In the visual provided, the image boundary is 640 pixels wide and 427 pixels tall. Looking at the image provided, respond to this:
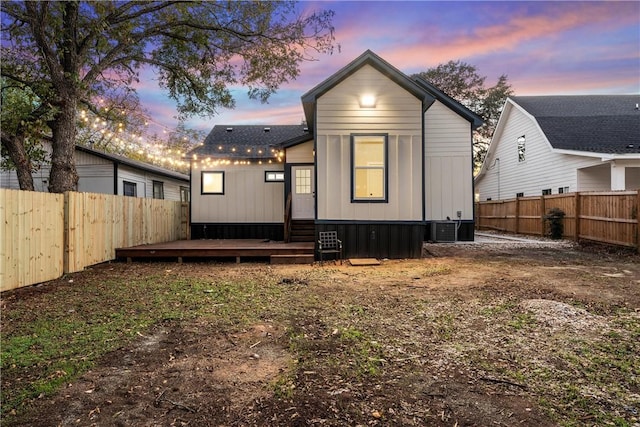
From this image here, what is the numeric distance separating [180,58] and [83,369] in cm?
980

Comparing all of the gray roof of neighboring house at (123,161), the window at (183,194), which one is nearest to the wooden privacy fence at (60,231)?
the gray roof of neighboring house at (123,161)

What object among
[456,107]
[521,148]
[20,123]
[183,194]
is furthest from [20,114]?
[521,148]

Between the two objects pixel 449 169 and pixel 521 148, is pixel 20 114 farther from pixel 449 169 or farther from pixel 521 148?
pixel 521 148

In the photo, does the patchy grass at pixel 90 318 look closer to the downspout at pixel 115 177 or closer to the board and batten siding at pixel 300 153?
the board and batten siding at pixel 300 153

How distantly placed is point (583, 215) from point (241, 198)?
38.7ft

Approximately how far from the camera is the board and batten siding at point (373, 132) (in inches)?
331

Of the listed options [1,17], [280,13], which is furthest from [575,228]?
[1,17]

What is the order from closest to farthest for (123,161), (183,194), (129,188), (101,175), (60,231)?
(60,231)
(101,175)
(123,161)
(129,188)
(183,194)

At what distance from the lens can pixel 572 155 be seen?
13.7 metres

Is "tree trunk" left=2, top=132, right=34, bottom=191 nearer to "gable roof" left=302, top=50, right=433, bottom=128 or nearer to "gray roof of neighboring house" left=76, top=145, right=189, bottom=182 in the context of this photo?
"gray roof of neighboring house" left=76, top=145, right=189, bottom=182

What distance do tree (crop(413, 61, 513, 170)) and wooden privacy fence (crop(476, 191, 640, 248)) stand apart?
10942 millimetres

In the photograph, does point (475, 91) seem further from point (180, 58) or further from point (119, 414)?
point (119, 414)

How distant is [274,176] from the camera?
1244 cm

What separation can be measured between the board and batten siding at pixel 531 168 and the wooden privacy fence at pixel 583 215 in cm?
132
